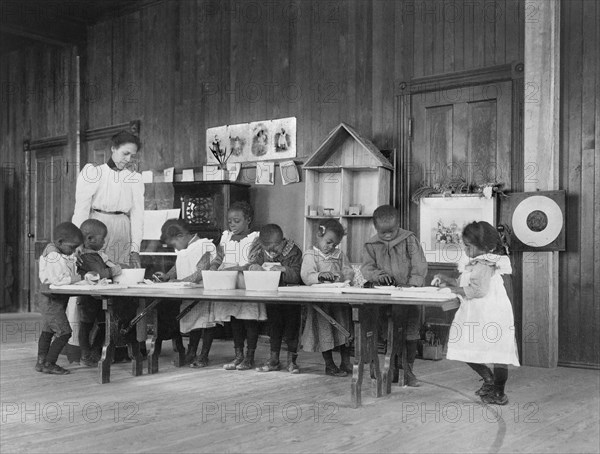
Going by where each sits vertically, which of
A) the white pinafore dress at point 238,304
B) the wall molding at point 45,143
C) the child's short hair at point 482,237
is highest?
the wall molding at point 45,143

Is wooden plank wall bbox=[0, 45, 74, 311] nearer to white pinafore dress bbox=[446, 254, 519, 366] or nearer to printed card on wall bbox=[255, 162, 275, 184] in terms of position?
printed card on wall bbox=[255, 162, 275, 184]

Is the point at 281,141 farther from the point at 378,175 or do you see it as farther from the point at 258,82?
the point at 378,175

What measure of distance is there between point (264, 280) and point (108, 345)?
3.96ft

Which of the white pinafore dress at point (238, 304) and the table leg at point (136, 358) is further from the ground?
the white pinafore dress at point (238, 304)

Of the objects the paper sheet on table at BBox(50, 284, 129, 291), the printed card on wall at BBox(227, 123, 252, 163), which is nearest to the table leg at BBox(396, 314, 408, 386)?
the paper sheet on table at BBox(50, 284, 129, 291)

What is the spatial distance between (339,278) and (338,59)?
2.61m

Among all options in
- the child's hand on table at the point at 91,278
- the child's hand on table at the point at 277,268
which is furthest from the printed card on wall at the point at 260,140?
the child's hand on table at the point at 91,278

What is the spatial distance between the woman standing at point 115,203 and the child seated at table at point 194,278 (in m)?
0.34

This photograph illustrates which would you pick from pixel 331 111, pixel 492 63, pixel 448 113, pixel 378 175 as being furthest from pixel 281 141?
pixel 492 63

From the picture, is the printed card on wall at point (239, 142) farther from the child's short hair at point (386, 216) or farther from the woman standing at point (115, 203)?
the child's short hair at point (386, 216)

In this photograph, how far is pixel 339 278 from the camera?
4.94 m

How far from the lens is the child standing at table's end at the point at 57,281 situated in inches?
191

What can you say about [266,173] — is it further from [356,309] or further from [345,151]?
[356,309]

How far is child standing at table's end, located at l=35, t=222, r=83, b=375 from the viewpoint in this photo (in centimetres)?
484
